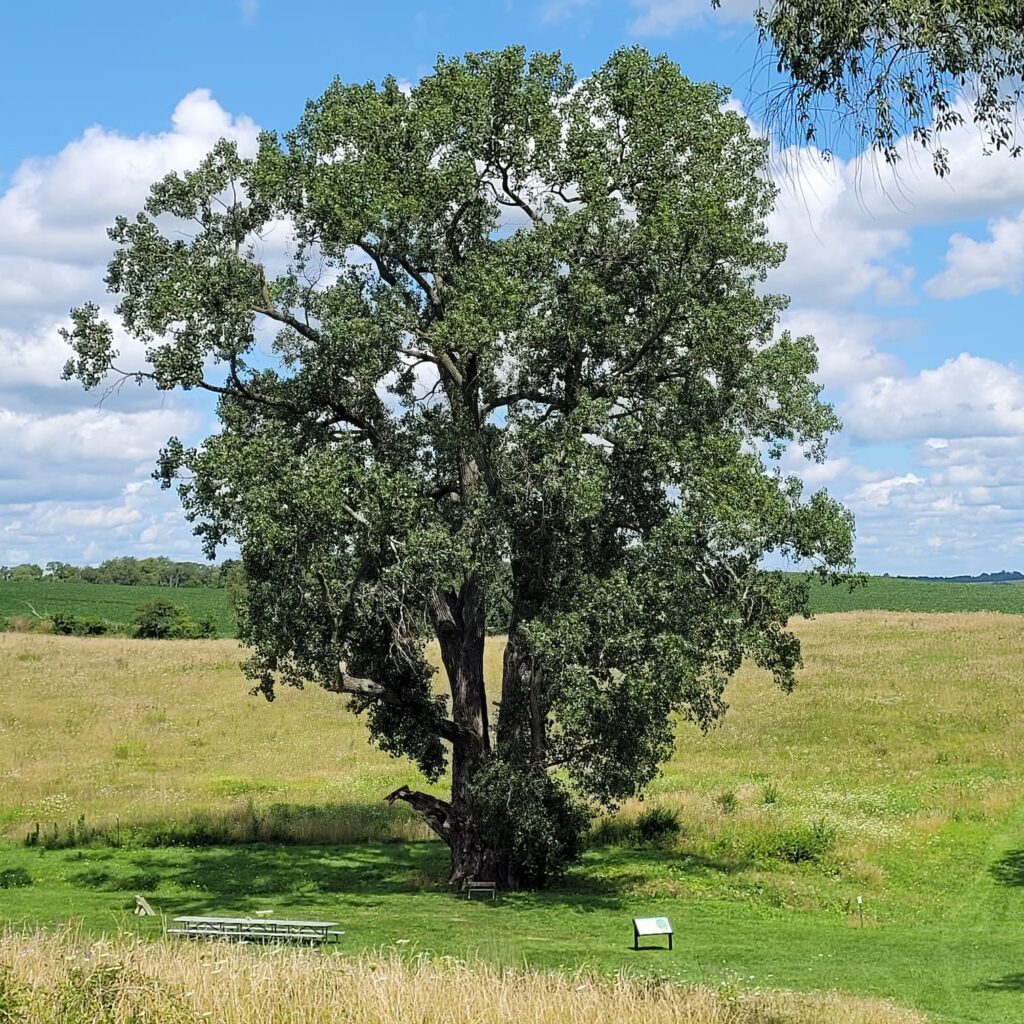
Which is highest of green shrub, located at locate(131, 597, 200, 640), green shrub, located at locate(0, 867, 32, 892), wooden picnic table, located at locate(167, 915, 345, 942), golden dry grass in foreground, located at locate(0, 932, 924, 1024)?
green shrub, located at locate(131, 597, 200, 640)

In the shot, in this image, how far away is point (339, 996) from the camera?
14.5 meters

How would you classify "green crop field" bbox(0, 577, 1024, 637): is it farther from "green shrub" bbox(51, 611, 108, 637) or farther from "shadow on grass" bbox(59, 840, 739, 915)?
"shadow on grass" bbox(59, 840, 739, 915)

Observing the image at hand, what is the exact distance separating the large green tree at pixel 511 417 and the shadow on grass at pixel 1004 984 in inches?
312

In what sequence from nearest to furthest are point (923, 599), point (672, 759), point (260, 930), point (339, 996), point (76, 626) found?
point (339, 996) → point (260, 930) → point (672, 759) → point (76, 626) → point (923, 599)

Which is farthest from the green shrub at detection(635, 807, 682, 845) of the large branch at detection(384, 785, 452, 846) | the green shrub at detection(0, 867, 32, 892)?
the green shrub at detection(0, 867, 32, 892)

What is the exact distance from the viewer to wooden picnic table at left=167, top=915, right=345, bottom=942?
19.4 metres

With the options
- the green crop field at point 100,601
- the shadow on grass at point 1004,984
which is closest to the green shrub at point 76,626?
the green crop field at point 100,601

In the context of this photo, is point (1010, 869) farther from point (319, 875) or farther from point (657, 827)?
point (319, 875)

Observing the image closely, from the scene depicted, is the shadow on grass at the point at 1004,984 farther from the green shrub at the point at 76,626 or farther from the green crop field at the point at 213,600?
the green crop field at the point at 213,600

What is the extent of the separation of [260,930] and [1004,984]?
11.6 m

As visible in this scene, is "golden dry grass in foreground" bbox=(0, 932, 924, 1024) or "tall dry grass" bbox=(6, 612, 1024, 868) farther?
"tall dry grass" bbox=(6, 612, 1024, 868)

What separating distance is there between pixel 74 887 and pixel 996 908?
19.9m

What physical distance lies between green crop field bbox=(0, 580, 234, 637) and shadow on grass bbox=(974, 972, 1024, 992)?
89.1m

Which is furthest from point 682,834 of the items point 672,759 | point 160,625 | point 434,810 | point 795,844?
point 160,625
